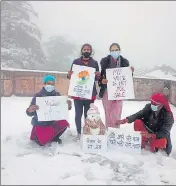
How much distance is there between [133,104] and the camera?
8867 mm

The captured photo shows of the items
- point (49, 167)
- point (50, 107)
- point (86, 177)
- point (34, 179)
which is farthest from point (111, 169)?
point (50, 107)

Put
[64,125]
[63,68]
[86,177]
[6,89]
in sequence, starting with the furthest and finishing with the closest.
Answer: [63,68] → [6,89] → [64,125] → [86,177]

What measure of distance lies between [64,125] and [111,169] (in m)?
1.10

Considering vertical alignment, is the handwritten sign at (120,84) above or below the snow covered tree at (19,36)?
below

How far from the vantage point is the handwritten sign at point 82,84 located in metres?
4.36

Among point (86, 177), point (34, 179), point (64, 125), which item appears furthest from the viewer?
point (64, 125)

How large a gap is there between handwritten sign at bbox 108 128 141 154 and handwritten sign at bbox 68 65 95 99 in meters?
0.68

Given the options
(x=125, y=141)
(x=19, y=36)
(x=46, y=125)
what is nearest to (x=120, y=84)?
(x=125, y=141)

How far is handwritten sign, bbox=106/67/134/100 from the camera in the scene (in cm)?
446

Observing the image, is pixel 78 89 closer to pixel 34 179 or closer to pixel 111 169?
pixel 111 169

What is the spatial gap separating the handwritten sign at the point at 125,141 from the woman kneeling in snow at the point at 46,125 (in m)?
0.74

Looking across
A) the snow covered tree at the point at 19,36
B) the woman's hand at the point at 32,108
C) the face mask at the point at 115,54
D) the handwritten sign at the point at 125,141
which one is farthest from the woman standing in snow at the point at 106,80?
the snow covered tree at the point at 19,36

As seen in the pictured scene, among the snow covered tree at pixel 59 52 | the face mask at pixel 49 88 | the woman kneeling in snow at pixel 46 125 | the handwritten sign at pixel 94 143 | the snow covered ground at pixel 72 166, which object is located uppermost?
the snow covered tree at pixel 59 52

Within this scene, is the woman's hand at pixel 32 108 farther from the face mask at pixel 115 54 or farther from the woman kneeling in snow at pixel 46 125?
the face mask at pixel 115 54
